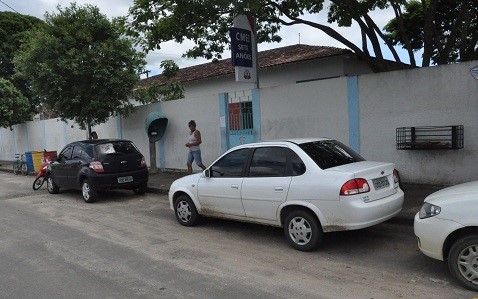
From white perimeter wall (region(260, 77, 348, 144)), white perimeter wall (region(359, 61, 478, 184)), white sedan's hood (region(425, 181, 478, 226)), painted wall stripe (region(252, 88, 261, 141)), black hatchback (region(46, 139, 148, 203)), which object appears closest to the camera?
white sedan's hood (region(425, 181, 478, 226))

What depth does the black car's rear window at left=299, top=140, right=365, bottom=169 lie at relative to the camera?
5.75 metres

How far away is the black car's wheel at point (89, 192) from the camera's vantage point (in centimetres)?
1008

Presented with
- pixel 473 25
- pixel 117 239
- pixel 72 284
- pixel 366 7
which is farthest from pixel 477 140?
pixel 473 25

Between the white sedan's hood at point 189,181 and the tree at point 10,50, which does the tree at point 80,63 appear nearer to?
the white sedan's hood at point 189,181

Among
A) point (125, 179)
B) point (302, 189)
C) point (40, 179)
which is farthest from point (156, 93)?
point (302, 189)

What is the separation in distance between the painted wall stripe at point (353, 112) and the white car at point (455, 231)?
17.3ft

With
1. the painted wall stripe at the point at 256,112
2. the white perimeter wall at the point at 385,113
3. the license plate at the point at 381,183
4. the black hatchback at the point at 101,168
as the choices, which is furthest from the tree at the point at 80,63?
the license plate at the point at 381,183

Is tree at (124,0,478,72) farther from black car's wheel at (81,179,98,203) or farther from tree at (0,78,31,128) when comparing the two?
tree at (0,78,31,128)

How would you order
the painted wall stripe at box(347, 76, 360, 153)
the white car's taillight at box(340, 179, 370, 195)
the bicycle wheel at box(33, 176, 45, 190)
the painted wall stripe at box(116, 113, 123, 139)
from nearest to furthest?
the white car's taillight at box(340, 179, 370, 195)
the painted wall stripe at box(347, 76, 360, 153)
the bicycle wheel at box(33, 176, 45, 190)
the painted wall stripe at box(116, 113, 123, 139)

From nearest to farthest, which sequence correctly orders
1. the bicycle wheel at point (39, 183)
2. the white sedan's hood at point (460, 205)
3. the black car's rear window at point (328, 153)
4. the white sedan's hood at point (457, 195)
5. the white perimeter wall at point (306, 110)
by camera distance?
the white sedan's hood at point (460, 205) < the white sedan's hood at point (457, 195) < the black car's rear window at point (328, 153) < the white perimeter wall at point (306, 110) < the bicycle wheel at point (39, 183)

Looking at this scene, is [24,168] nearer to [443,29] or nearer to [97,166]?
[97,166]

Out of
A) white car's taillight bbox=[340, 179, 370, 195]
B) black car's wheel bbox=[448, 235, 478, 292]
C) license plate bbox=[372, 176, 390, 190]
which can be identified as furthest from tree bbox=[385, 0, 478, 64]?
black car's wheel bbox=[448, 235, 478, 292]

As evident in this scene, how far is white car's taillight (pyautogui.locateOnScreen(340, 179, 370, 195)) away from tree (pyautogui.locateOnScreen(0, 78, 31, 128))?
21.2 meters

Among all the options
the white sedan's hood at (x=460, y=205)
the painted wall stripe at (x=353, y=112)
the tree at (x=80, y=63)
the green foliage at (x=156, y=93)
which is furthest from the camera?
the green foliage at (x=156, y=93)
